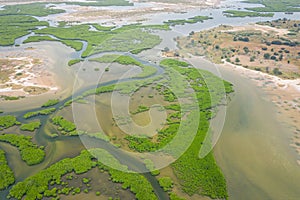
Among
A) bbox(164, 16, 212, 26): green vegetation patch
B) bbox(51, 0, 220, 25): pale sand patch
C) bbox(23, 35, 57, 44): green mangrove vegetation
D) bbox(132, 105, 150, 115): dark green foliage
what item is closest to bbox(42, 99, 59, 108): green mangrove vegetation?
bbox(132, 105, 150, 115): dark green foliage

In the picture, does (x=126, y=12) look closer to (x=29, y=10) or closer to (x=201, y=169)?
(x=29, y=10)

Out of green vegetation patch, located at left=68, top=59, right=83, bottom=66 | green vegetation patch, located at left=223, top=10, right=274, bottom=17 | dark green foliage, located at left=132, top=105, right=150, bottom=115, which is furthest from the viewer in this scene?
green vegetation patch, located at left=223, top=10, right=274, bottom=17

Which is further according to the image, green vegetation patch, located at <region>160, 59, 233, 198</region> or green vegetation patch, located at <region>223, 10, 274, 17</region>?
green vegetation patch, located at <region>223, 10, 274, 17</region>

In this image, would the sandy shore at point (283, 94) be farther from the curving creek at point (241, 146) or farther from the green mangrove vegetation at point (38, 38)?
the green mangrove vegetation at point (38, 38)

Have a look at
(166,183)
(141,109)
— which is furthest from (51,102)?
(166,183)

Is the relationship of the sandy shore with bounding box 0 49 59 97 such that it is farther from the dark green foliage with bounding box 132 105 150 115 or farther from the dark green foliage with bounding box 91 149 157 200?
the dark green foliage with bounding box 91 149 157 200

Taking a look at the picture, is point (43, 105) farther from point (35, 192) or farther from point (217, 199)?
point (217, 199)

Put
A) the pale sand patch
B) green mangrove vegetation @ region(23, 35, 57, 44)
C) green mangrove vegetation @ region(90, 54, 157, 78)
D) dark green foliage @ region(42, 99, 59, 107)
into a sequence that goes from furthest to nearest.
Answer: the pale sand patch
green mangrove vegetation @ region(23, 35, 57, 44)
green mangrove vegetation @ region(90, 54, 157, 78)
dark green foliage @ region(42, 99, 59, 107)

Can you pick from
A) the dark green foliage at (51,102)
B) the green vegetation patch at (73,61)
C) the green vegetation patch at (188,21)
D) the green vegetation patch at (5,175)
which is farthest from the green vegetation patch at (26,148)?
the green vegetation patch at (188,21)
